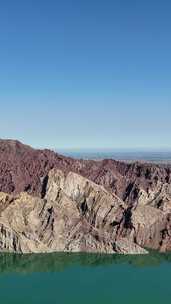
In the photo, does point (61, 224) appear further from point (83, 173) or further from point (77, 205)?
point (83, 173)

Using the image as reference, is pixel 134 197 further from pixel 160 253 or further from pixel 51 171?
pixel 160 253

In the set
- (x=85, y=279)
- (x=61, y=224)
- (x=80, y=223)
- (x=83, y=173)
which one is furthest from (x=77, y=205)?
(x=85, y=279)

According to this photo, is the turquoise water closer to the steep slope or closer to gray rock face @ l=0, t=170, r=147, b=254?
gray rock face @ l=0, t=170, r=147, b=254

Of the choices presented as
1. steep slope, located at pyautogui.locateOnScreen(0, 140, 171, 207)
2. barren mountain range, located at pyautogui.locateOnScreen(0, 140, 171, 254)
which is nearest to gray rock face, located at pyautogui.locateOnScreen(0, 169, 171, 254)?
barren mountain range, located at pyautogui.locateOnScreen(0, 140, 171, 254)

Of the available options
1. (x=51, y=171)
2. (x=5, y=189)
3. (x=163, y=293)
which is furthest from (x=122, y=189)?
(x=163, y=293)

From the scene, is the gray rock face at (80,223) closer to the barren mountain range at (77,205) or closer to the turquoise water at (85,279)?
the barren mountain range at (77,205)

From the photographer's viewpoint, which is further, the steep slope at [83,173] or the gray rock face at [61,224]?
the steep slope at [83,173]

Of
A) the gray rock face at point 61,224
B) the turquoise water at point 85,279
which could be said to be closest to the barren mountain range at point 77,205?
the gray rock face at point 61,224
